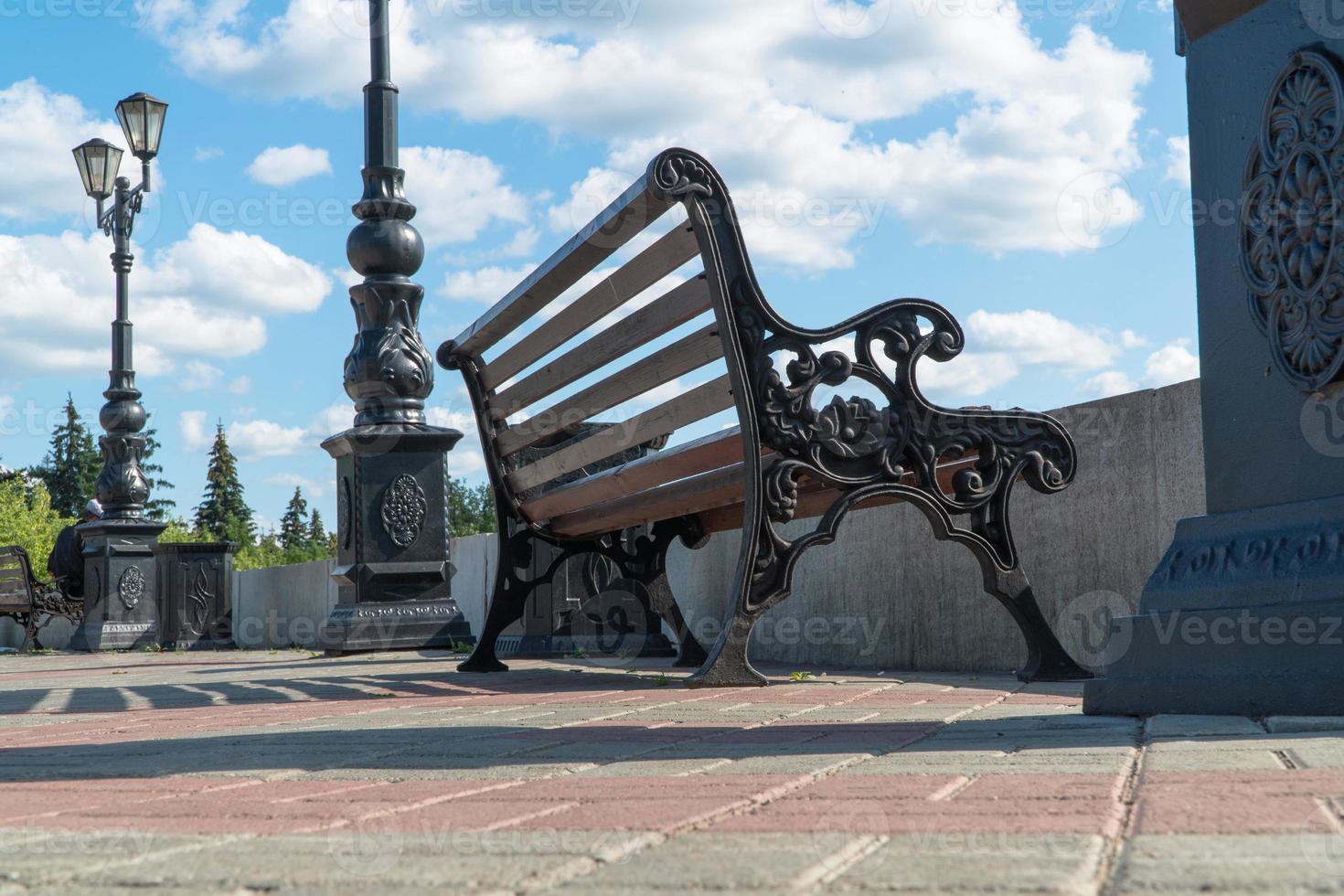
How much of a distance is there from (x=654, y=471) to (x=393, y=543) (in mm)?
3651

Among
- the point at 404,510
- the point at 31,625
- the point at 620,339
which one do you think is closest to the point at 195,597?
the point at 31,625

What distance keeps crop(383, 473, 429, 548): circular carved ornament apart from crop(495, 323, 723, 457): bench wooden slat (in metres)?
2.06

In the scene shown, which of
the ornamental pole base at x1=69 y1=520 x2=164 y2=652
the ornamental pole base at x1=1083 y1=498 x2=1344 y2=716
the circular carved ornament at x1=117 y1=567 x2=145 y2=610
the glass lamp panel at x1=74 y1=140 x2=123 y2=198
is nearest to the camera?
the ornamental pole base at x1=1083 y1=498 x2=1344 y2=716

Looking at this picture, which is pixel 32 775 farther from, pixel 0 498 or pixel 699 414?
pixel 0 498

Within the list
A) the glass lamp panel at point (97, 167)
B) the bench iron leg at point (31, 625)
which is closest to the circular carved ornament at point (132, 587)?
the bench iron leg at point (31, 625)

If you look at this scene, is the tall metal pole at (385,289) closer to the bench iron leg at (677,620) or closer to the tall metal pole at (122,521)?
the bench iron leg at (677,620)

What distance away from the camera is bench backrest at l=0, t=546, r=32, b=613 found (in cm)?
1677

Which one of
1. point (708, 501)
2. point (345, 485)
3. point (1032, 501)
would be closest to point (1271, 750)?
point (708, 501)

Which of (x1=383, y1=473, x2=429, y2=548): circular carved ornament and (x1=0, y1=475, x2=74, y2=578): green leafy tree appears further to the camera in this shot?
(x1=0, y1=475, x2=74, y2=578): green leafy tree

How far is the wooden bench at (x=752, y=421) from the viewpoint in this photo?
465cm

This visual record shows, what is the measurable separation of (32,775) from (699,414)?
8.85 ft

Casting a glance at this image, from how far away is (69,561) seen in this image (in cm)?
1814

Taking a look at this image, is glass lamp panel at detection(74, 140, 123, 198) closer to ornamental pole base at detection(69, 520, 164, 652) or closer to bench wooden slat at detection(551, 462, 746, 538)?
ornamental pole base at detection(69, 520, 164, 652)

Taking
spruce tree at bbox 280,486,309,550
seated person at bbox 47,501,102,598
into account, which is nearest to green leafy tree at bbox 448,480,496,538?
spruce tree at bbox 280,486,309,550
